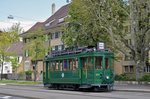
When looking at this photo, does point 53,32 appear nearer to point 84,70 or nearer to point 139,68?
point 139,68

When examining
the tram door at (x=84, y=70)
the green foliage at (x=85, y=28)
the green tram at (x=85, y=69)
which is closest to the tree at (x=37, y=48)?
the green foliage at (x=85, y=28)

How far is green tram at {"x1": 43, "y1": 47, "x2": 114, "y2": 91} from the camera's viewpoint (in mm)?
22266

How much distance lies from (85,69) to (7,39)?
114 ft

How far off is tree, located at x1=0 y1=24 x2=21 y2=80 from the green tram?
2856cm

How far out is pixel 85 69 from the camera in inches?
904

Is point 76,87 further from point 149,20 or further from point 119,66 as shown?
point 119,66

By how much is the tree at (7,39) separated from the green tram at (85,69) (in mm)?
28562

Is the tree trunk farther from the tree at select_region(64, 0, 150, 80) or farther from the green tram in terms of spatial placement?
the green tram

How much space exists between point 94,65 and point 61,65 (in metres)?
4.55

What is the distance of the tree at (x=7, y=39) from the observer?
5316 centimetres

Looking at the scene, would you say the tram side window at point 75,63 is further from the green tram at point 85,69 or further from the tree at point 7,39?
the tree at point 7,39

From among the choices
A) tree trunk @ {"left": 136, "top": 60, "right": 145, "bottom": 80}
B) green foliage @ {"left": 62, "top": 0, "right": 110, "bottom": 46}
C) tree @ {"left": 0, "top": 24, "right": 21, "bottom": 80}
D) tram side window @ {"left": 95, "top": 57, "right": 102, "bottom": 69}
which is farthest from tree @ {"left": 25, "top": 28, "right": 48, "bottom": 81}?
tram side window @ {"left": 95, "top": 57, "right": 102, "bottom": 69}

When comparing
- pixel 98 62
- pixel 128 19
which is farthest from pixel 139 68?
pixel 98 62

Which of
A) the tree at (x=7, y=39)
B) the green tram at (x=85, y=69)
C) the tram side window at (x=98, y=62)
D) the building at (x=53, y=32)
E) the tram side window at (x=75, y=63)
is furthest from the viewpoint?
the building at (x=53, y=32)
